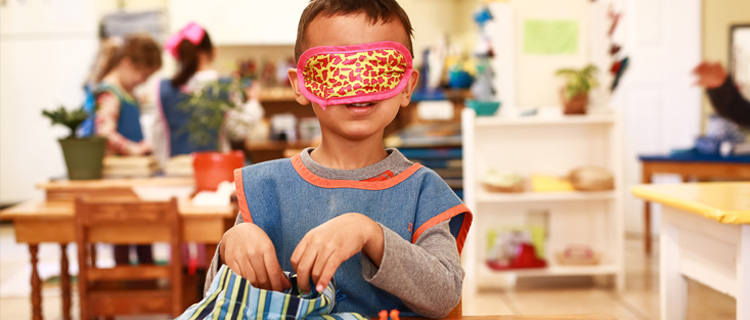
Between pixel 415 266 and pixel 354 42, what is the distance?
0.89 ft

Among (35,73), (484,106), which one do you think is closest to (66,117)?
(484,106)

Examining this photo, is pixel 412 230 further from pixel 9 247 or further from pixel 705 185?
pixel 9 247

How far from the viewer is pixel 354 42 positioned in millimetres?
790

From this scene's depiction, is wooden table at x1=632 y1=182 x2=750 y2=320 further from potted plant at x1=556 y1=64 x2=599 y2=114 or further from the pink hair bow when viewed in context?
the pink hair bow

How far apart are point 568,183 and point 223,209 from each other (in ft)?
5.89

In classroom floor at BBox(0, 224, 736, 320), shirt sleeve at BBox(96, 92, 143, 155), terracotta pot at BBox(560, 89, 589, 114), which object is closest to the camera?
classroom floor at BBox(0, 224, 736, 320)

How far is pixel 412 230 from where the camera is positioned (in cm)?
83

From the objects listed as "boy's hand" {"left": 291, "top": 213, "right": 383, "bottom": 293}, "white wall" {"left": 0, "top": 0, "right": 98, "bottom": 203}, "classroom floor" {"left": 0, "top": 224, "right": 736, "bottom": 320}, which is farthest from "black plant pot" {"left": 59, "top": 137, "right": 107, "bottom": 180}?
"white wall" {"left": 0, "top": 0, "right": 98, "bottom": 203}

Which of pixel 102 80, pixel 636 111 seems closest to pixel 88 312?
pixel 102 80

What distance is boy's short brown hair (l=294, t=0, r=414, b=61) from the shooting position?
2.60ft

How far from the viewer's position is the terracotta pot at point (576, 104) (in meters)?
3.14

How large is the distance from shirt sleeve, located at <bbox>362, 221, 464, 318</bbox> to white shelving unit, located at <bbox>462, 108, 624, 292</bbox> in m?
2.40

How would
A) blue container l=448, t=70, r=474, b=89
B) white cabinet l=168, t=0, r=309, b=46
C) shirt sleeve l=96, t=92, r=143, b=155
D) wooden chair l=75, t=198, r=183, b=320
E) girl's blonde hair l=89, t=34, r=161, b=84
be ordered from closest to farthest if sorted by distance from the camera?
wooden chair l=75, t=198, r=183, b=320
shirt sleeve l=96, t=92, r=143, b=155
girl's blonde hair l=89, t=34, r=161, b=84
blue container l=448, t=70, r=474, b=89
white cabinet l=168, t=0, r=309, b=46

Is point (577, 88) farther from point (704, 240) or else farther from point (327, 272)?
point (327, 272)
